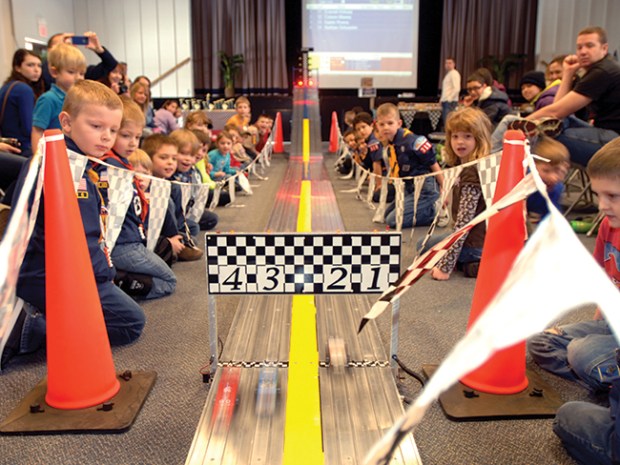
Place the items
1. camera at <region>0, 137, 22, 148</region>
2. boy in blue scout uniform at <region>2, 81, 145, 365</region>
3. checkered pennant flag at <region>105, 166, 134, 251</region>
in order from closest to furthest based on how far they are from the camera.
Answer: boy in blue scout uniform at <region>2, 81, 145, 365</region> < checkered pennant flag at <region>105, 166, 134, 251</region> < camera at <region>0, 137, 22, 148</region>

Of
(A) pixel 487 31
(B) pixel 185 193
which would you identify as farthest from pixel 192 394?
(A) pixel 487 31

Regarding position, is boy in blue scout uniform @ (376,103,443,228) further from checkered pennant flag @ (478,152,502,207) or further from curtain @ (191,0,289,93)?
curtain @ (191,0,289,93)

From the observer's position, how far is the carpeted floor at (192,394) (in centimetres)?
183

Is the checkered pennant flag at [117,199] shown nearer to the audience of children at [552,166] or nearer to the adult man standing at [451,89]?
the audience of children at [552,166]

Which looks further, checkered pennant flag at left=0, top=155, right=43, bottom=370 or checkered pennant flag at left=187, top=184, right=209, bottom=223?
checkered pennant flag at left=187, top=184, right=209, bottom=223

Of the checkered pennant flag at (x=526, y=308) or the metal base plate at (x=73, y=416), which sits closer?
the checkered pennant flag at (x=526, y=308)

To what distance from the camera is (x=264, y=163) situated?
988 cm

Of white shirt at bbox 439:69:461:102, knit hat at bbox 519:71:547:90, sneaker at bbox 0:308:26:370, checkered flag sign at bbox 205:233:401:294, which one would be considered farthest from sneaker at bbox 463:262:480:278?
white shirt at bbox 439:69:461:102

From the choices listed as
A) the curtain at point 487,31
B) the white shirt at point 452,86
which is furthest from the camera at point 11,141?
the curtain at point 487,31

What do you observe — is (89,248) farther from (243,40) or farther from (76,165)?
(243,40)

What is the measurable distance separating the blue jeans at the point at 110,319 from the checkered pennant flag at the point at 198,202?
1987mm

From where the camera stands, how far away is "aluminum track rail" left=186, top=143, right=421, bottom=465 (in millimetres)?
1696

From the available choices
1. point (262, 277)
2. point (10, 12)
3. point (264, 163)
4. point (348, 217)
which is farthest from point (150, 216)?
point (10, 12)

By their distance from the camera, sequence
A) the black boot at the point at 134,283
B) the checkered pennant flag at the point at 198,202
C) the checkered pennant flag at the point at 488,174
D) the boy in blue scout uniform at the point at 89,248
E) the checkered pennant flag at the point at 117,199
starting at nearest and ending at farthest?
1. the boy in blue scout uniform at the point at 89,248
2. the checkered pennant flag at the point at 488,174
3. the checkered pennant flag at the point at 117,199
4. the black boot at the point at 134,283
5. the checkered pennant flag at the point at 198,202
